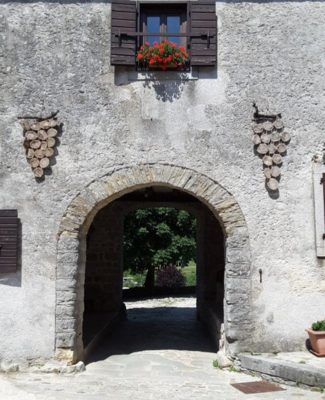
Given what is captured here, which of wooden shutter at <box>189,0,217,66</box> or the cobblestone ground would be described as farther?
wooden shutter at <box>189,0,217,66</box>

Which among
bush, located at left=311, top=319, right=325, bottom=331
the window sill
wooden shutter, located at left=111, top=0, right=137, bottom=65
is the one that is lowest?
bush, located at left=311, top=319, right=325, bottom=331

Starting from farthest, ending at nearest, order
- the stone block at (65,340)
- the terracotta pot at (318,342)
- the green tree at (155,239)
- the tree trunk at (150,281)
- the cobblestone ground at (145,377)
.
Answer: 1. the tree trunk at (150,281)
2. the green tree at (155,239)
3. the stone block at (65,340)
4. the terracotta pot at (318,342)
5. the cobblestone ground at (145,377)

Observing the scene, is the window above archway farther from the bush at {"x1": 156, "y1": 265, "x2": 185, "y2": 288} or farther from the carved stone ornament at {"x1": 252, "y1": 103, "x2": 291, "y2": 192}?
the bush at {"x1": 156, "y1": 265, "x2": 185, "y2": 288}

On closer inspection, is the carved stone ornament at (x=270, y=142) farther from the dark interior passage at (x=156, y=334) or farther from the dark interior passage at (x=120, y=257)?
the dark interior passage at (x=120, y=257)

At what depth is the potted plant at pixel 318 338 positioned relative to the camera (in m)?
6.06

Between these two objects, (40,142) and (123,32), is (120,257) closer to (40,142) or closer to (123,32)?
(40,142)

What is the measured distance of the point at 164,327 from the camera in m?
9.76

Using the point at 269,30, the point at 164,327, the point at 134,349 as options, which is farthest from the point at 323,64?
the point at 164,327

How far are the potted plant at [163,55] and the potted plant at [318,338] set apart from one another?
4.09 m

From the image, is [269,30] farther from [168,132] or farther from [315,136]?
[168,132]

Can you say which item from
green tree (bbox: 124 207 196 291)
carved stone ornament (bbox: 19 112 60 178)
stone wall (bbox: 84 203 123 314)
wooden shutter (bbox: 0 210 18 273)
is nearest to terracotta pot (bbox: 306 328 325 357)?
wooden shutter (bbox: 0 210 18 273)

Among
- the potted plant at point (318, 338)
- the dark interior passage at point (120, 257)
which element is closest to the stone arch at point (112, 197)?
the potted plant at point (318, 338)

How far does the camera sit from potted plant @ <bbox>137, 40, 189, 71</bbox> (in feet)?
21.6

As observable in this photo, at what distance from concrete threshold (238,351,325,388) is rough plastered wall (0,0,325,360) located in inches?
10.4
